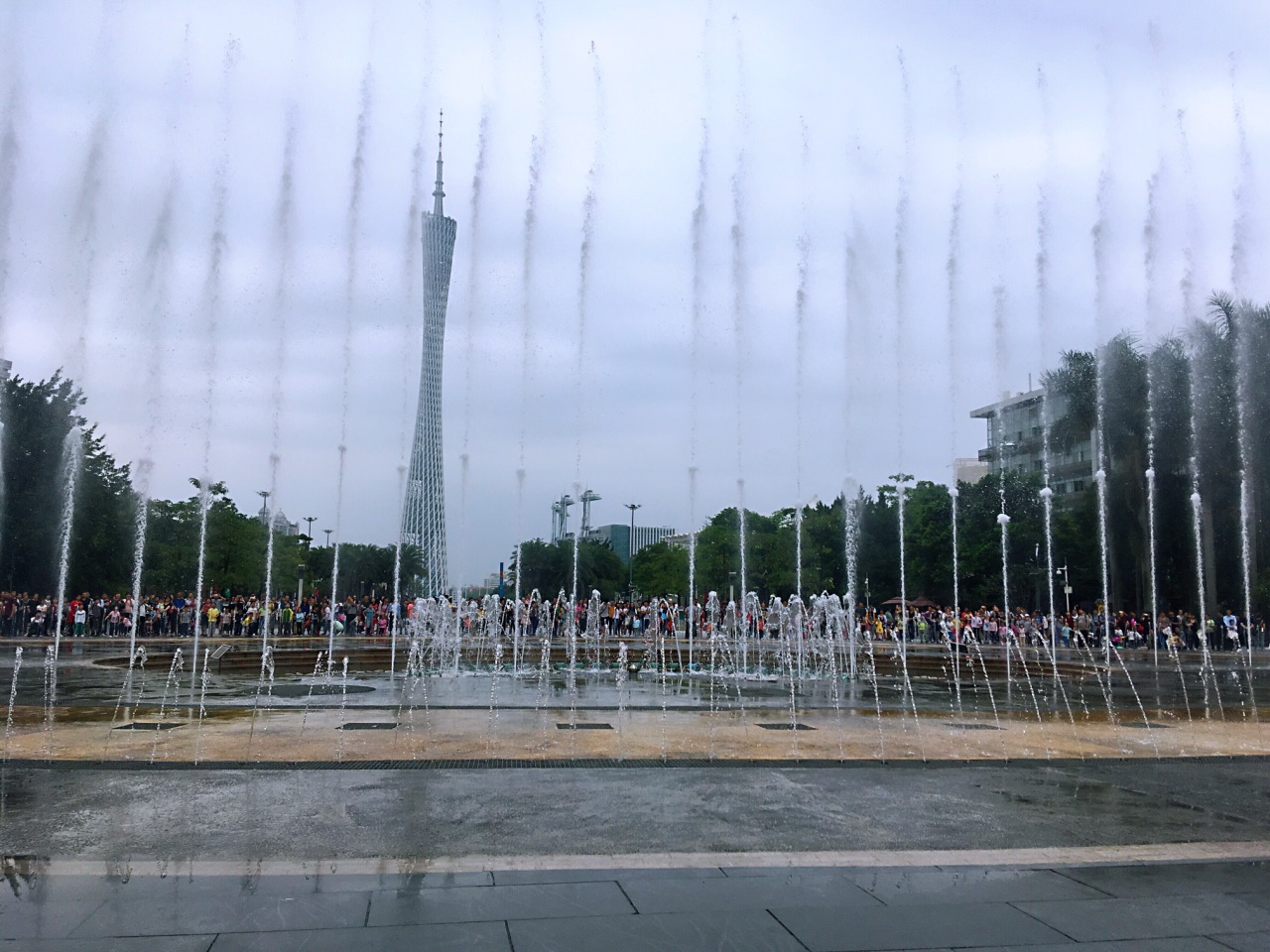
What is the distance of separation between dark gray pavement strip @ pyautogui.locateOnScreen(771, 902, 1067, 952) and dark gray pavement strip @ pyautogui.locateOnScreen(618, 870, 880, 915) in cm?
17

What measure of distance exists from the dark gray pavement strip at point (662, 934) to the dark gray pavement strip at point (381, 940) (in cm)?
14

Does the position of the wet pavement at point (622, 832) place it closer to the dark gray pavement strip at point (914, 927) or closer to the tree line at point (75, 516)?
the dark gray pavement strip at point (914, 927)

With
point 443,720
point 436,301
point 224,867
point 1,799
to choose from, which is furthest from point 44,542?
point 436,301

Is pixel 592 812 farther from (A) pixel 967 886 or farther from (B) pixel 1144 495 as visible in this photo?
(B) pixel 1144 495

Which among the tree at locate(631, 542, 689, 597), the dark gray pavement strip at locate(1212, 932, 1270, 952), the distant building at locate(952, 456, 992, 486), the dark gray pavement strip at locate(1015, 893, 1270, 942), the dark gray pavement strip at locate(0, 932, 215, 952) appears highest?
the distant building at locate(952, 456, 992, 486)

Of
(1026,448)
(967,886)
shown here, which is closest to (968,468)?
(1026,448)

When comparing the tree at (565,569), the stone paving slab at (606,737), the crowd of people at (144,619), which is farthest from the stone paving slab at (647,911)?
the tree at (565,569)

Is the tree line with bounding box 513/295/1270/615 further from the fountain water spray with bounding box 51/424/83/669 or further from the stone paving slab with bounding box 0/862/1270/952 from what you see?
the fountain water spray with bounding box 51/424/83/669

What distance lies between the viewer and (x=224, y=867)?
6.30 m

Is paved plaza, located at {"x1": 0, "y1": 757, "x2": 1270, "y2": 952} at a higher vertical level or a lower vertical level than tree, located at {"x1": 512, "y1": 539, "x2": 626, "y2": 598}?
lower

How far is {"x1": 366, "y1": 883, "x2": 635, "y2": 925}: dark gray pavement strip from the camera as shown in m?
5.39

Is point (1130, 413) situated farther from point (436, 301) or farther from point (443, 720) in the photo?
point (436, 301)

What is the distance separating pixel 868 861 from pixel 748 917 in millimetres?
1540

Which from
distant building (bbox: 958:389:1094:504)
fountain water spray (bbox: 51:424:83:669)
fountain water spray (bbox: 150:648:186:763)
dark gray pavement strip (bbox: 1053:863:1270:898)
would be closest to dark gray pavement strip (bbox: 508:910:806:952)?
dark gray pavement strip (bbox: 1053:863:1270:898)
